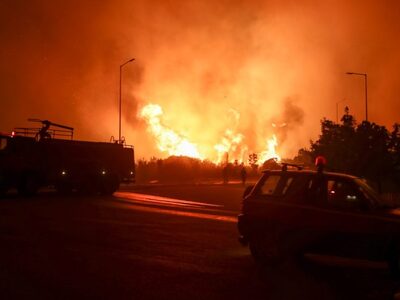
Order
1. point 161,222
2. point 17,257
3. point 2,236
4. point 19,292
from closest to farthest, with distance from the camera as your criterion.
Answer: point 19,292, point 17,257, point 2,236, point 161,222

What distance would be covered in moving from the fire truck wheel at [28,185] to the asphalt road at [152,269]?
1088 centimetres

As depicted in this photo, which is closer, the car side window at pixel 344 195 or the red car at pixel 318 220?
the red car at pixel 318 220

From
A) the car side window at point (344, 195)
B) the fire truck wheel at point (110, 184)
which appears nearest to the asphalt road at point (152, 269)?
the car side window at point (344, 195)

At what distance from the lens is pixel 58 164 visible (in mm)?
27078

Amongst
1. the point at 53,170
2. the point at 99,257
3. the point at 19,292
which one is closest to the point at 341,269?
the point at 99,257

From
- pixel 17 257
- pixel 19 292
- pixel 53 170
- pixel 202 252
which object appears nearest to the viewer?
pixel 19 292

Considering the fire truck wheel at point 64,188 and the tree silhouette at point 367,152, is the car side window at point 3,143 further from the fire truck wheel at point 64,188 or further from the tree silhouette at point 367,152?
the tree silhouette at point 367,152

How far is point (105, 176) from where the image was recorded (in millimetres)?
28625

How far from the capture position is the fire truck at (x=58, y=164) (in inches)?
1004

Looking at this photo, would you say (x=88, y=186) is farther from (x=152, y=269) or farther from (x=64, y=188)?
(x=152, y=269)

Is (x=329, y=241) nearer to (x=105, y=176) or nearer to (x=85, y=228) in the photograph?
(x=85, y=228)

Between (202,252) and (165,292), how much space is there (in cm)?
327

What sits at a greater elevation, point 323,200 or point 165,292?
point 323,200

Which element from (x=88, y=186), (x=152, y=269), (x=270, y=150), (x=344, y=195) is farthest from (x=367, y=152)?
(x=270, y=150)
